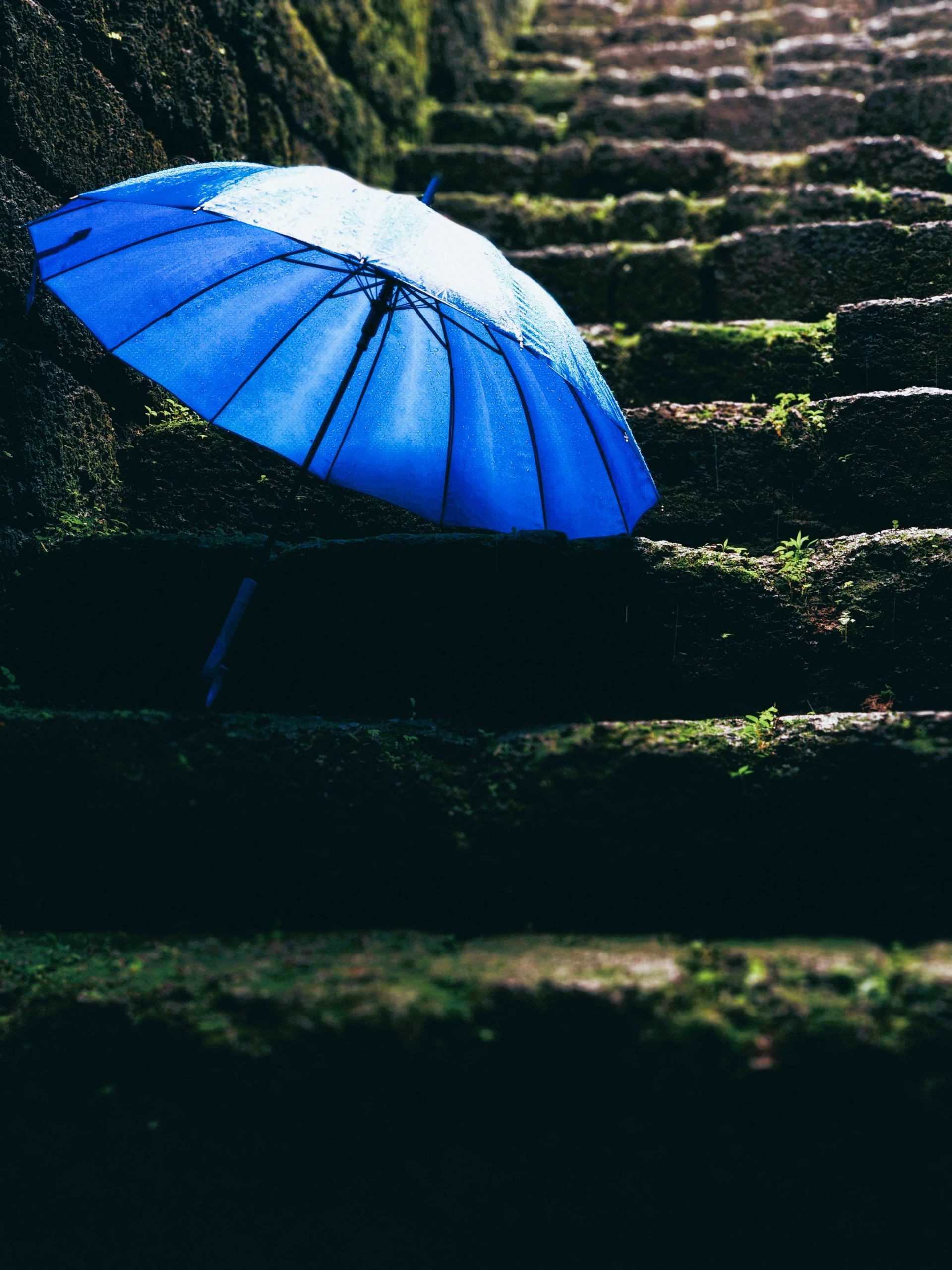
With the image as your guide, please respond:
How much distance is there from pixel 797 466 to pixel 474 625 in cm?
108

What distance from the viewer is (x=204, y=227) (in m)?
2.05

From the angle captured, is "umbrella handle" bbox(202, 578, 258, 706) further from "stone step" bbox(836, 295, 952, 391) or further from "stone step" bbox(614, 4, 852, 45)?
"stone step" bbox(614, 4, 852, 45)

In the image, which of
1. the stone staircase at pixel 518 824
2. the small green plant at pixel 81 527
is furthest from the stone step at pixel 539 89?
the small green plant at pixel 81 527

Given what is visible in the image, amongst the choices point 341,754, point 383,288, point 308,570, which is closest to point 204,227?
point 383,288

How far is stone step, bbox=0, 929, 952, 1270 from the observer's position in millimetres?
1259

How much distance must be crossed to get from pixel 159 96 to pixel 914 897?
110 inches

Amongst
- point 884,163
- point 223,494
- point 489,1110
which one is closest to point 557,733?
point 489,1110

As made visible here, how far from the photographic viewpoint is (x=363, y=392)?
2.15 metres

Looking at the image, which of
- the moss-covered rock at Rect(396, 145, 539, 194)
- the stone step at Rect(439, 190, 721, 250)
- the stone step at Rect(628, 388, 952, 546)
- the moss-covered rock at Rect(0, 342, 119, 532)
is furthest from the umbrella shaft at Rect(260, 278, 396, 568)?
the moss-covered rock at Rect(396, 145, 539, 194)

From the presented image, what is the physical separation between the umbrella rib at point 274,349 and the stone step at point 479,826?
737mm

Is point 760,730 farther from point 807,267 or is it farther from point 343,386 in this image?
point 807,267

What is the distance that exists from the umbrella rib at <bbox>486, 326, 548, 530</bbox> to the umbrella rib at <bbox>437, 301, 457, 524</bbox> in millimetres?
75

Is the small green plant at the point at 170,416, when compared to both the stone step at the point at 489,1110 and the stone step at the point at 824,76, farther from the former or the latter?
the stone step at the point at 824,76

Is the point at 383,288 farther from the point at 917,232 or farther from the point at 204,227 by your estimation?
the point at 917,232
